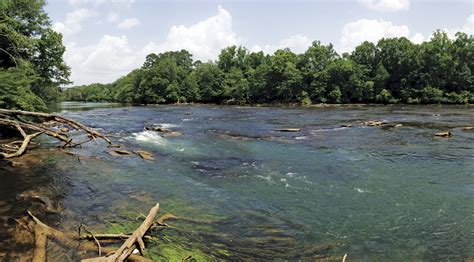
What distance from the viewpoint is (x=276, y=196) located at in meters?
13.2

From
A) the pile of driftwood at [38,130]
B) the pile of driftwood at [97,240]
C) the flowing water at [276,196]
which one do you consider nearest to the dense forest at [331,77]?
the pile of driftwood at [38,130]

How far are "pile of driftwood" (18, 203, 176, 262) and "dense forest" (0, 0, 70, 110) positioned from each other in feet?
53.3

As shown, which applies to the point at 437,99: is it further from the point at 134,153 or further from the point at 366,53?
the point at 134,153

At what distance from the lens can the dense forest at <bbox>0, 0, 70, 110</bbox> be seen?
24625mm

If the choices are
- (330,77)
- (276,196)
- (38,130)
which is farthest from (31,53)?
(330,77)

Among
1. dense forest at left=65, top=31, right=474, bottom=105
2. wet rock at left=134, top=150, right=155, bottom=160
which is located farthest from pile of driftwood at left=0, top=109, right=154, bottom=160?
dense forest at left=65, top=31, right=474, bottom=105

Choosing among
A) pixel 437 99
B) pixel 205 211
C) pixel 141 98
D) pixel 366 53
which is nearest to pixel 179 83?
pixel 141 98

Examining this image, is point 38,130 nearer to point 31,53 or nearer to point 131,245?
point 131,245

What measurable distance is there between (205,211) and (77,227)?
12.4 feet

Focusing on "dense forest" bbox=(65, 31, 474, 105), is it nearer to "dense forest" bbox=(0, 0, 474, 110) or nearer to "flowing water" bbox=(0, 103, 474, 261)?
"dense forest" bbox=(0, 0, 474, 110)

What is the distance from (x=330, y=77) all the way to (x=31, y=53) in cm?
6056

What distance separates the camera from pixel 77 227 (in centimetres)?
987

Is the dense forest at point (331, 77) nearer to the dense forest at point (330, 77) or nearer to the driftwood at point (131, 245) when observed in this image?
the dense forest at point (330, 77)

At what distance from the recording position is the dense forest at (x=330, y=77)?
70.0 m
